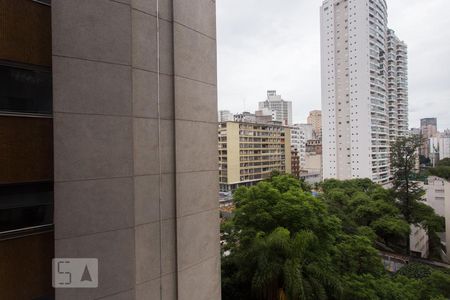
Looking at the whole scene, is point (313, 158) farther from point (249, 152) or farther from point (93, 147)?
point (93, 147)

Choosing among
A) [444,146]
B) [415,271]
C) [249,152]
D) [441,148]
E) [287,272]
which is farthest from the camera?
[441,148]

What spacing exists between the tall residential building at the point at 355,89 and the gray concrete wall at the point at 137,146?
183 feet

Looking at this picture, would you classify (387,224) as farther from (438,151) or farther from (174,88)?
(438,151)

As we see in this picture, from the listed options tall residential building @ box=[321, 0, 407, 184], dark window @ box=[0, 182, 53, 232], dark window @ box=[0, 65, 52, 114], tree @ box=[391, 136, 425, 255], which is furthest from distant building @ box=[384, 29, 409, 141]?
dark window @ box=[0, 182, 53, 232]

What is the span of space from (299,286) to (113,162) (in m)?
6.32

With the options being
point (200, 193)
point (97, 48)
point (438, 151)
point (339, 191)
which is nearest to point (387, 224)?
point (339, 191)

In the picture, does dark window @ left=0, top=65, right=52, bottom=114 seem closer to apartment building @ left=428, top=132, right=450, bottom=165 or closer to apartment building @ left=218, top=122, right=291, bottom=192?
apartment building @ left=218, top=122, right=291, bottom=192

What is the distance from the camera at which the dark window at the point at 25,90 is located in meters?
4.32

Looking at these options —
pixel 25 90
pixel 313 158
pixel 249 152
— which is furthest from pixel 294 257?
pixel 313 158

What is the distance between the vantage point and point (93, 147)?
4719mm

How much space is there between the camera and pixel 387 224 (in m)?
23.3

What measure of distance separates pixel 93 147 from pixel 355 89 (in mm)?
59624
